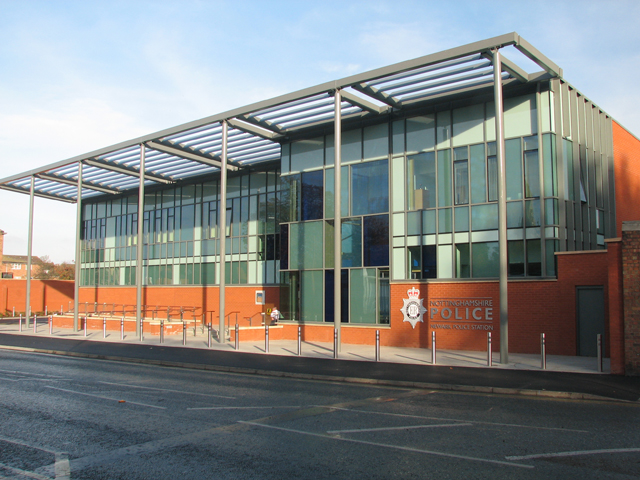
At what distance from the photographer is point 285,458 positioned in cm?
670

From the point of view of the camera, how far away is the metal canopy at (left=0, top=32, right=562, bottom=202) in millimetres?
18312

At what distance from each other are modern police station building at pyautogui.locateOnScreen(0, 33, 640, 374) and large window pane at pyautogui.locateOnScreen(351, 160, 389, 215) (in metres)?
0.06

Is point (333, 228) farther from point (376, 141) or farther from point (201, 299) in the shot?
point (201, 299)

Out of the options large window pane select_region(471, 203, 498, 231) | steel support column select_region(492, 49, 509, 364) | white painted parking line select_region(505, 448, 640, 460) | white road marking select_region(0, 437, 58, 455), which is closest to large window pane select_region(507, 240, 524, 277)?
large window pane select_region(471, 203, 498, 231)

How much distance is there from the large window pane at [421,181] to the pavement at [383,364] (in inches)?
226

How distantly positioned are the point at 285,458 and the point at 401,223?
16654 millimetres

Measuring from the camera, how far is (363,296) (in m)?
23.6

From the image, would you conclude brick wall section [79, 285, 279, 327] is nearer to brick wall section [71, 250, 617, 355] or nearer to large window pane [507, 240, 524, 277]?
brick wall section [71, 250, 617, 355]

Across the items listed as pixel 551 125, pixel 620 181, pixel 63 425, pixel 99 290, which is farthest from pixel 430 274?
pixel 99 290

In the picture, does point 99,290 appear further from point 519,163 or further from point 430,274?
point 519,163

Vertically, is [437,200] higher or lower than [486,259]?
higher

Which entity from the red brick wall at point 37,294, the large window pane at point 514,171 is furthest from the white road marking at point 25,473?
the red brick wall at point 37,294

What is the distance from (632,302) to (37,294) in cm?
4987

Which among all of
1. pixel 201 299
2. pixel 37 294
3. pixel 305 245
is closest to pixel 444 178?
pixel 305 245
